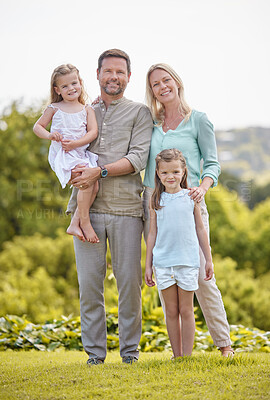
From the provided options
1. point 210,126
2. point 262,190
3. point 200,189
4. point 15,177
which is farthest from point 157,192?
point 262,190

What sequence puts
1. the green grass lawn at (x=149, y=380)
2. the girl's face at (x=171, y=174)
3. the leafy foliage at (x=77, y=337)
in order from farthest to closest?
the leafy foliage at (x=77, y=337), the girl's face at (x=171, y=174), the green grass lawn at (x=149, y=380)

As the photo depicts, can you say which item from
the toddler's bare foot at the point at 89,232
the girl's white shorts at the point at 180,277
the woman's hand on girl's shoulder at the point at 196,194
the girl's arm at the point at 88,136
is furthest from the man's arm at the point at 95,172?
the girl's white shorts at the point at 180,277

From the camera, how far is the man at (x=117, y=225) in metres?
3.66

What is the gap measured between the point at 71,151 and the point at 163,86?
860 millimetres

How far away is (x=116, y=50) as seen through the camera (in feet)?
12.2

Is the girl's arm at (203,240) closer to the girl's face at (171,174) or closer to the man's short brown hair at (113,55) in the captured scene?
the girl's face at (171,174)

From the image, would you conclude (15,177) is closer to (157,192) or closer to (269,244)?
(269,244)

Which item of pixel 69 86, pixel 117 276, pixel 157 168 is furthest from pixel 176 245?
pixel 69 86

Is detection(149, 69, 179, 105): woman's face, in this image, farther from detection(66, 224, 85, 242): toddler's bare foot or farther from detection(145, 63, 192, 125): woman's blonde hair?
detection(66, 224, 85, 242): toddler's bare foot

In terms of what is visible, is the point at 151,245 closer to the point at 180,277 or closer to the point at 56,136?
the point at 180,277

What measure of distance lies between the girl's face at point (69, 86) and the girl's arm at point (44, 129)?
0.53 feet

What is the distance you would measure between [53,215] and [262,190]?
11247 millimetres

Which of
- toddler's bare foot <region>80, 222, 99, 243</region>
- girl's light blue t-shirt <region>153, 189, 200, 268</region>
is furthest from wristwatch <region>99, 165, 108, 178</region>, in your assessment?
girl's light blue t-shirt <region>153, 189, 200, 268</region>

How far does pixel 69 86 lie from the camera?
3672 mm
